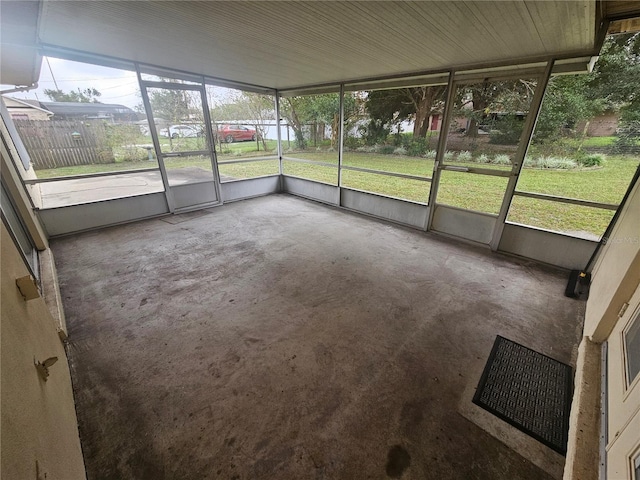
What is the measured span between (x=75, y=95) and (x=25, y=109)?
0.63 m

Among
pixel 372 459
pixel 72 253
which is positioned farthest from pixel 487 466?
pixel 72 253

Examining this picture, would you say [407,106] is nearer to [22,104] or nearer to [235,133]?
[235,133]

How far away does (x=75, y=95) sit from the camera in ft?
13.0

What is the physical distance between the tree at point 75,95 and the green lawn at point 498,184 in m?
0.95

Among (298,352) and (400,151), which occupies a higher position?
(400,151)

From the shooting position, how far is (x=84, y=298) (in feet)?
9.00

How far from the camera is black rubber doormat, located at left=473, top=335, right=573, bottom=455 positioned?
1615 millimetres

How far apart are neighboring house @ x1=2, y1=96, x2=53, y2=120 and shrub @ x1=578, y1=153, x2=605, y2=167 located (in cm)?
726

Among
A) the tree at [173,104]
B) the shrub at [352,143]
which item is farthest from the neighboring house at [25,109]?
the shrub at [352,143]

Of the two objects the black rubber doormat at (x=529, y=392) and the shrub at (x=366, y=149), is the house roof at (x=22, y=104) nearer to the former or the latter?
the shrub at (x=366, y=149)

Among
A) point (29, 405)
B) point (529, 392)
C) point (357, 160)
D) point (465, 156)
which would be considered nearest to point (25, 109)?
point (29, 405)

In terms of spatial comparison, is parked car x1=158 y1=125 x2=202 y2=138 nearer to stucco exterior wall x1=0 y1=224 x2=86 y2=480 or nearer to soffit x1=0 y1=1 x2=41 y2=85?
soffit x1=0 y1=1 x2=41 y2=85

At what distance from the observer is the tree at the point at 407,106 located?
496cm

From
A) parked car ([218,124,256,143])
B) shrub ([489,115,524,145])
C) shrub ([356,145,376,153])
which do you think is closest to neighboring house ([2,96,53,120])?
parked car ([218,124,256,143])
